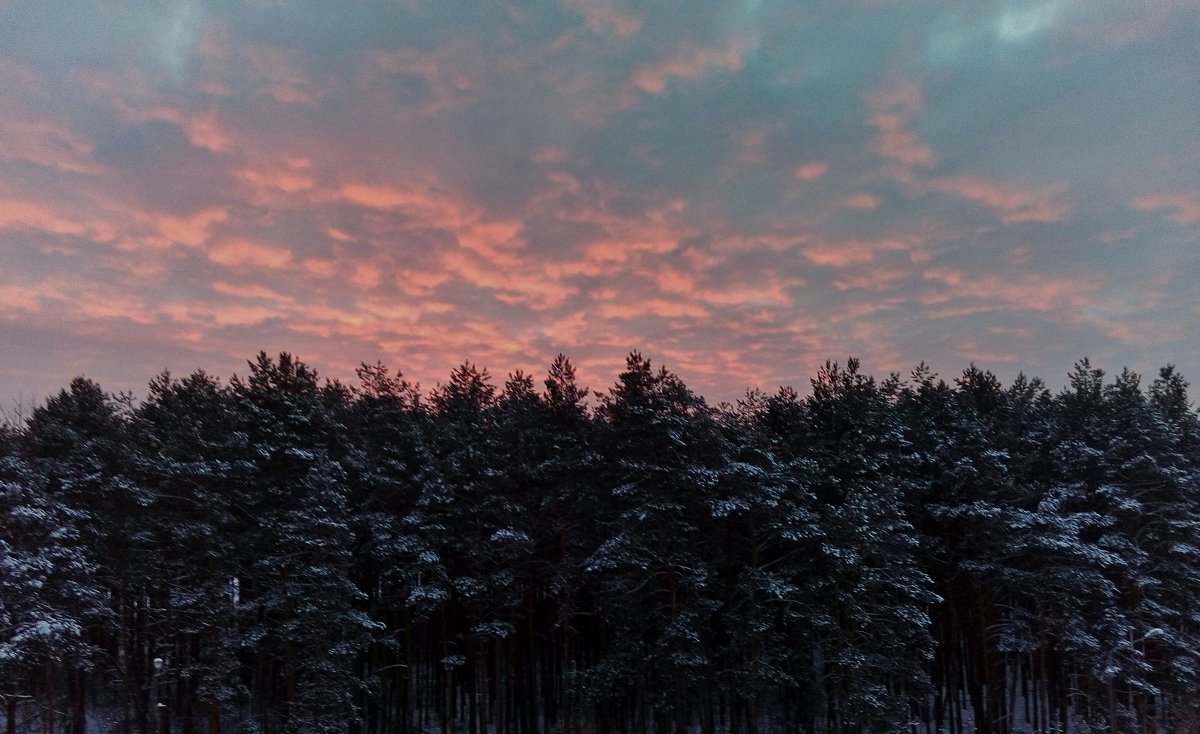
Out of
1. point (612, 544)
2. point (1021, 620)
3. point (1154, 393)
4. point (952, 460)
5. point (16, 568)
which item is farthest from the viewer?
point (1154, 393)

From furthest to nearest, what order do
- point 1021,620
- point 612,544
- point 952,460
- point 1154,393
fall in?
point 1154,393, point 952,460, point 1021,620, point 612,544

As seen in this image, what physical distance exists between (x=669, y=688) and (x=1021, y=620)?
16.1 meters

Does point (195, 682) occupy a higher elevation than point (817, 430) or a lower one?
lower

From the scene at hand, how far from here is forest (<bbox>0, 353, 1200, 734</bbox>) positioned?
31.1 meters

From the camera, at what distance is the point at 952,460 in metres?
36.4

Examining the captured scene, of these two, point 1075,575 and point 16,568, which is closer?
point 16,568

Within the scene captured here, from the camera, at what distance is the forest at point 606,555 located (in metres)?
31.1

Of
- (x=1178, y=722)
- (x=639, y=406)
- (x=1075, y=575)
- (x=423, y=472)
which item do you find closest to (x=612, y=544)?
(x=639, y=406)

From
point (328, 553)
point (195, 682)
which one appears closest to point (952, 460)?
point (328, 553)

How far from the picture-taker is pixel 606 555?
3109 cm

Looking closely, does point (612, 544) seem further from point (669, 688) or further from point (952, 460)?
point (952, 460)

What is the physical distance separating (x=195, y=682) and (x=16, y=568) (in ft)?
35.9

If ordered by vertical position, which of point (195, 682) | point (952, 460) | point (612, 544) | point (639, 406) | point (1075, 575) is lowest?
point (195, 682)

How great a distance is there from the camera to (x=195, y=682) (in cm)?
3541
